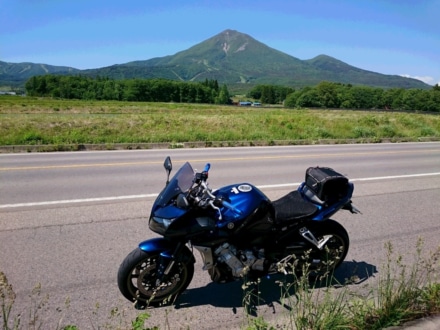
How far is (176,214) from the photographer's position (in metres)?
3.05

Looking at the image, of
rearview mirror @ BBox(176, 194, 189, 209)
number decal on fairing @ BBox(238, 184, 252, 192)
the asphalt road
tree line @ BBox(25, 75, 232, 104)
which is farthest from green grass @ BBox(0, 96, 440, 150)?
tree line @ BBox(25, 75, 232, 104)

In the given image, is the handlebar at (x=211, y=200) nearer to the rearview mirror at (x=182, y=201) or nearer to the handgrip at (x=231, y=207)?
the handgrip at (x=231, y=207)

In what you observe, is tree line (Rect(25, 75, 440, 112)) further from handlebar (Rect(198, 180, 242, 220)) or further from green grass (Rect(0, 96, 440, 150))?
handlebar (Rect(198, 180, 242, 220))

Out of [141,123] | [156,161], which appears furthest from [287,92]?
[156,161]

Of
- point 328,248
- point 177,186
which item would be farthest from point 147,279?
point 328,248

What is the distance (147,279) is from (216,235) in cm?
76

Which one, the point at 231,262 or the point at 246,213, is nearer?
the point at 246,213

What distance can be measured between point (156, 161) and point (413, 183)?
6.78 meters

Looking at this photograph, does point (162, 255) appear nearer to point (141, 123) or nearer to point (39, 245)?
point (39, 245)

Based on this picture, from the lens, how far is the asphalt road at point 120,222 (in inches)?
137

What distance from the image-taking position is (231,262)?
133 inches

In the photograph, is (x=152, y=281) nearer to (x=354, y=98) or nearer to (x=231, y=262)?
(x=231, y=262)

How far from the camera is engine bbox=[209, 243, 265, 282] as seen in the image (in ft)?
11.0

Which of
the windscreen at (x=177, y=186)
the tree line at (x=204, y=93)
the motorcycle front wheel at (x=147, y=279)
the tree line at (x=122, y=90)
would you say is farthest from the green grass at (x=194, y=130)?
the tree line at (x=122, y=90)
